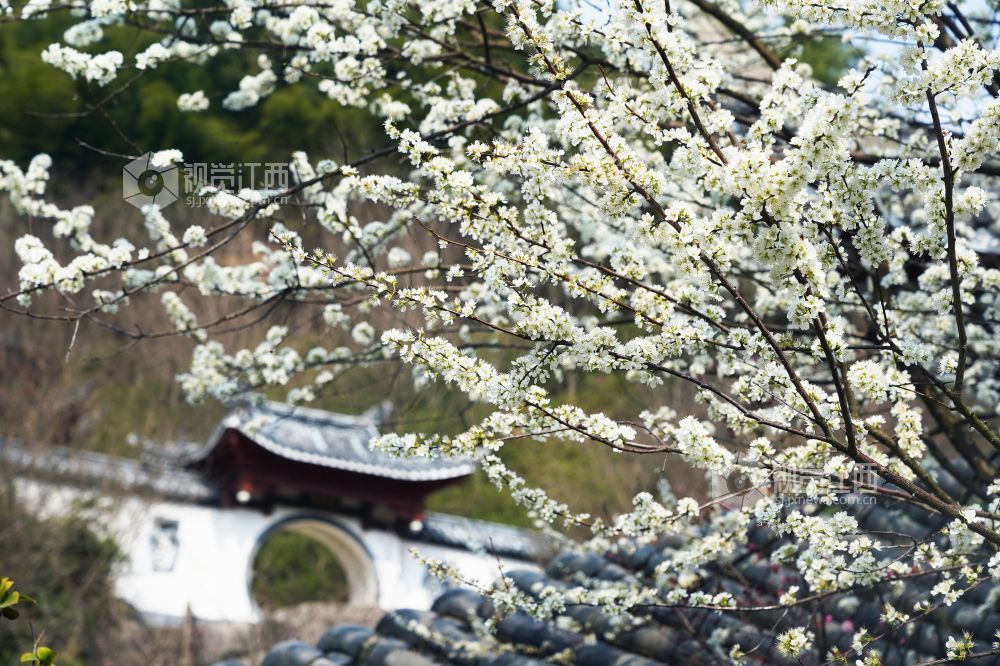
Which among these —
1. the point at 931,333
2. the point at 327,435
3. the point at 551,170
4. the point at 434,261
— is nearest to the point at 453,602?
the point at 434,261

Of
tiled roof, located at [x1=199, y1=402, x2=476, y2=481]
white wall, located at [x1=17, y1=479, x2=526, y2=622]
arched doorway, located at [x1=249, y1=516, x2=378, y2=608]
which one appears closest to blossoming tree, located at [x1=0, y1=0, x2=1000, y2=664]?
white wall, located at [x1=17, y1=479, x2=526, y2=622]

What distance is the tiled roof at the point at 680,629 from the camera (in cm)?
534

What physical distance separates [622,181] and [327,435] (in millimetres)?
15410

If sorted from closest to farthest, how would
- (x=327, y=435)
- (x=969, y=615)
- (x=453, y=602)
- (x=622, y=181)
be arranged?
(x=622, y=181) < (x=969, y=615) < (x=453, y=602) < (x=327, y=435)

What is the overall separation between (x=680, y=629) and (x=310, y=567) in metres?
16.5

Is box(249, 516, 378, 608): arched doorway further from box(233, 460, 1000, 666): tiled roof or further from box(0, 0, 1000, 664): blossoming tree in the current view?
box(0, 0, 1000, 664): blossoming tree

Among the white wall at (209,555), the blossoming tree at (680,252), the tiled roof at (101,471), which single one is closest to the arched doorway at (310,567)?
the white wall at (209,555)

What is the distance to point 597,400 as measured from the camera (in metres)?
23.7

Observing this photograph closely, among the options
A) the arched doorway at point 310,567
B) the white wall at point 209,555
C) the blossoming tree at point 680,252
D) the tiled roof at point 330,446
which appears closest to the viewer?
the blossoming tree at point 680,252

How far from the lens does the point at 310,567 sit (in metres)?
21.2

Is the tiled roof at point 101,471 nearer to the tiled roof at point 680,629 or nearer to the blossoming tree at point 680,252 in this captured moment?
the tiled roof at point 680,629

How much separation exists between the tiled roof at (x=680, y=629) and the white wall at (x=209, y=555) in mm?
8751

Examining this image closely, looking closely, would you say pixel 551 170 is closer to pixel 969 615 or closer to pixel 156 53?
pixel 156 53

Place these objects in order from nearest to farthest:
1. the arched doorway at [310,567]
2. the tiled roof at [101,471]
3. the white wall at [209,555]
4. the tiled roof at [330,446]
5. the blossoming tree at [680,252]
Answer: the blossoming tree at [680,252]
the tiled roof at [101,471]
the white wall at [209,555]
the tiled roof at [330,446]
the arched doorway at [310,567]
